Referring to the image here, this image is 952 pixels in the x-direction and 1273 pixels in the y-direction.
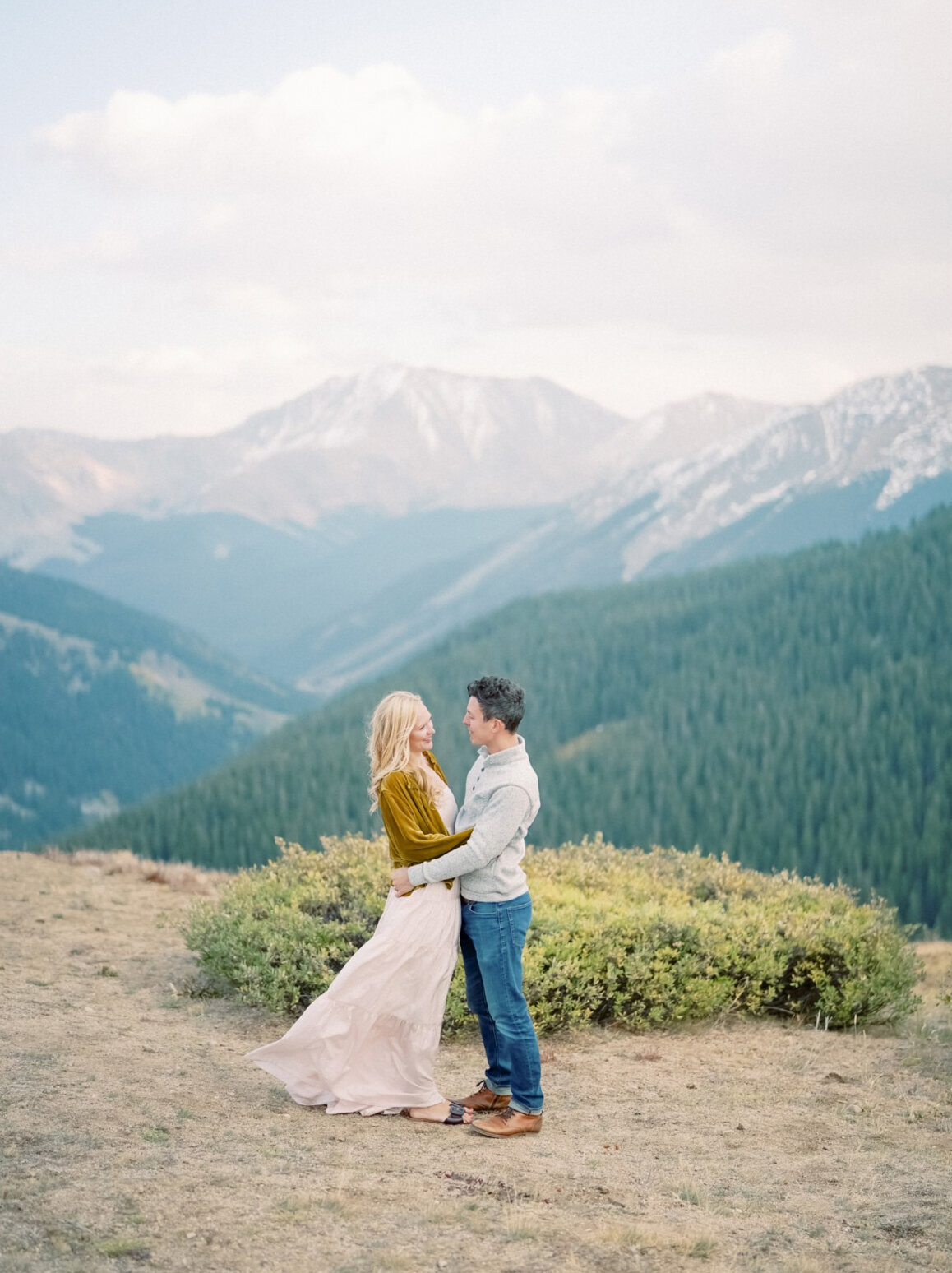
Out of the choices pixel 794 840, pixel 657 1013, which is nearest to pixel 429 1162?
pixel 657 1013

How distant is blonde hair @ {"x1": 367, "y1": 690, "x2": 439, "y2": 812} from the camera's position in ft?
26.9

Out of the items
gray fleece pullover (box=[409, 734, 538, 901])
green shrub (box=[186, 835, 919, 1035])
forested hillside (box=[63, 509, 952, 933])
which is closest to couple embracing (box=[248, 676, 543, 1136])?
gray fleece pullover (box=[409, 734, 538, 901])

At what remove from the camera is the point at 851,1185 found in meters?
7.88

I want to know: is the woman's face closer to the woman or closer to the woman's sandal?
the woman

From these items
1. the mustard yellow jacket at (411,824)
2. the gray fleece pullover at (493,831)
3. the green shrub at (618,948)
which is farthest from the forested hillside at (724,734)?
the mustard yellow jacket at (411,824)

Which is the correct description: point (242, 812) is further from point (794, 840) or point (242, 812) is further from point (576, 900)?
point (576, 900)

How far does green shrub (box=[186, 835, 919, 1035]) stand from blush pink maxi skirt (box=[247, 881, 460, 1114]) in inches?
105

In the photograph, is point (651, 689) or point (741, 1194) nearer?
point (741, 1194)

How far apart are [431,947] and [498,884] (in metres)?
0.73

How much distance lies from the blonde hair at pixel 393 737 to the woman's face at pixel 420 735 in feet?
0.13

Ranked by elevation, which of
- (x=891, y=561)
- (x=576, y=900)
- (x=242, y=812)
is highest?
(x=891, y=561)

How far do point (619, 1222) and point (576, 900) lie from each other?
21.4 ft

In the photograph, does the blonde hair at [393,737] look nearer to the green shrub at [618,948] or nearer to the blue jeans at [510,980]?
the blue jeans at [510,980]

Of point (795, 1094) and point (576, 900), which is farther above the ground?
point (576, 900)
